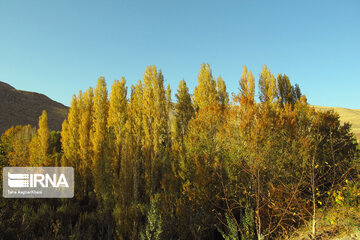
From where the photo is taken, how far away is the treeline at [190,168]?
7492 mm

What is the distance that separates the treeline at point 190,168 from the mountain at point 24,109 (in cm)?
4800

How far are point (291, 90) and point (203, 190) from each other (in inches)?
899

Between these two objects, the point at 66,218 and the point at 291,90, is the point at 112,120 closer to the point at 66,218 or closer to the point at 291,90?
the point at 66,218

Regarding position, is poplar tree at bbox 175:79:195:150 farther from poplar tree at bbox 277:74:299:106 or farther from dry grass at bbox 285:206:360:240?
dry grass at bbox 285:206:360:240

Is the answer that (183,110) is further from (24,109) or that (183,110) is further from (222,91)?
(24,109)

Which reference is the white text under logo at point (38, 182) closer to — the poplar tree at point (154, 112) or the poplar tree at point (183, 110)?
the poplar tree at point (154, 112)

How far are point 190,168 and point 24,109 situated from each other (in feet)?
251

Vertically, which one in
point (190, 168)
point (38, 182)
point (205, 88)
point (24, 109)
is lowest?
point (38, 182)

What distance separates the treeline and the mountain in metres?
48.0

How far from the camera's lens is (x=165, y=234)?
7.78m

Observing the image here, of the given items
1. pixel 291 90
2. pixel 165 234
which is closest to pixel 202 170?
pixel 165 234

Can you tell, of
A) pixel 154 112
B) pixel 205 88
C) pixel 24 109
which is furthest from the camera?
pixel 24 109

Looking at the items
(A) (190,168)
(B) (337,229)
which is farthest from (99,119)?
(B) (337,229)

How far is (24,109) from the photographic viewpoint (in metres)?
66.6
